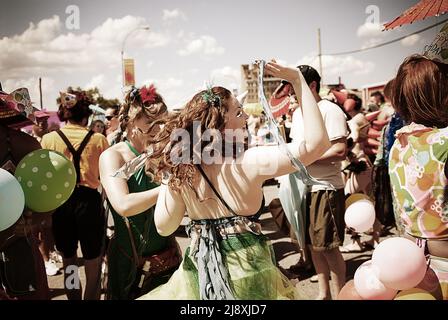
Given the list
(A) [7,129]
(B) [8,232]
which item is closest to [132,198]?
(B) [8,232]

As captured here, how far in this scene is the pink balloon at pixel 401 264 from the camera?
1.56m

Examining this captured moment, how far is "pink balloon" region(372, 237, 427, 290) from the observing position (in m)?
1.56

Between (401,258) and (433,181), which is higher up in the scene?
(433,181)

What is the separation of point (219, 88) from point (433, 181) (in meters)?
0.92

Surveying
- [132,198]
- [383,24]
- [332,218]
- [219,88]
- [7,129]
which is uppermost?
[383,24]

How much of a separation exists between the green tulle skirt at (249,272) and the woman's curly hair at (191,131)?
0.30 meters

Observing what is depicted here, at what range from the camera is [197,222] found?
168cm

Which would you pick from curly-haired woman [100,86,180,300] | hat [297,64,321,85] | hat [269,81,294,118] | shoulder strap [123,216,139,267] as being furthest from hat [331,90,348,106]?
shoulder strap [123,216,139,267]

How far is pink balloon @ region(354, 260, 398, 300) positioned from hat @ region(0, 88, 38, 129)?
187 cm

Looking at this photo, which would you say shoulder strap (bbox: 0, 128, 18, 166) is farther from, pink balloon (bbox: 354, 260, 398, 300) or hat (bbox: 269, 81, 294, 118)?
pink balloon (bbox: 354, 260, 398, 300)

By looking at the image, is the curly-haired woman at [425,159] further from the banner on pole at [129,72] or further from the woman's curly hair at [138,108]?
the banner on pole at [129,72]

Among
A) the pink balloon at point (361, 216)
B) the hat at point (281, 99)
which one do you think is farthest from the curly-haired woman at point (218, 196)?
the hat at point (281, 99)

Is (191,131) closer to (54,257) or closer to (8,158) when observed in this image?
(8,158)
